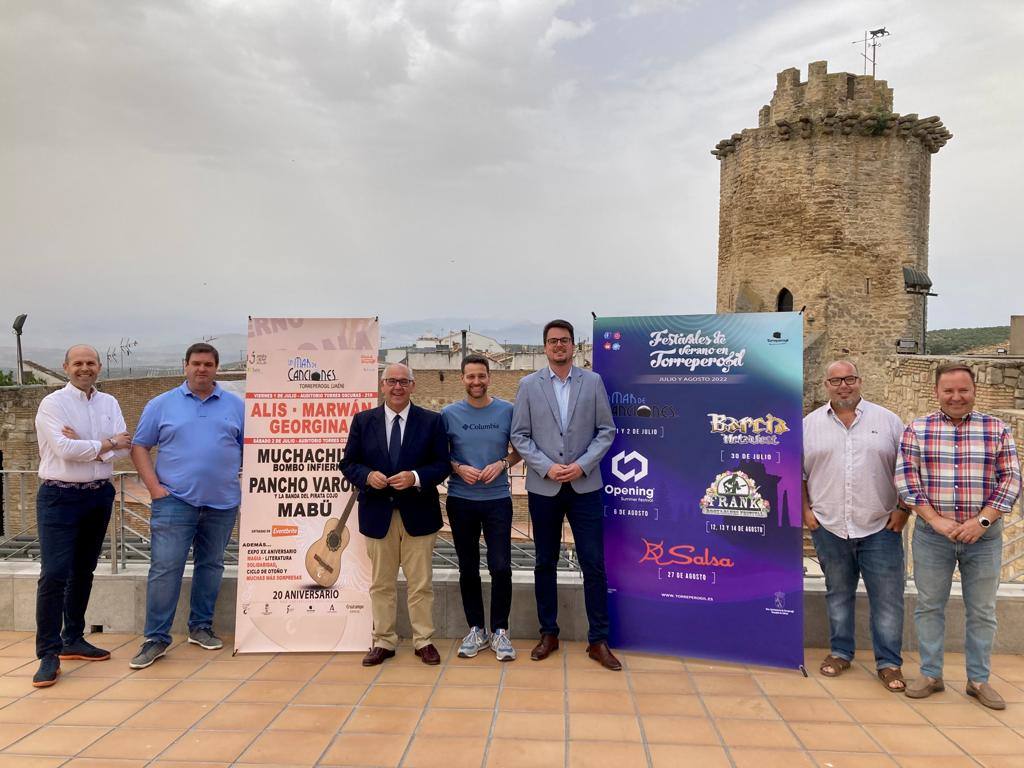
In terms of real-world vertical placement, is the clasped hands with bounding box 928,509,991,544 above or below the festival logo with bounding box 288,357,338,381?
below

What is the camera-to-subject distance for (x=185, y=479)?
4.39m

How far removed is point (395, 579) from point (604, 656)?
1.35 meters

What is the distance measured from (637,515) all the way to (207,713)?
2637 millimetres

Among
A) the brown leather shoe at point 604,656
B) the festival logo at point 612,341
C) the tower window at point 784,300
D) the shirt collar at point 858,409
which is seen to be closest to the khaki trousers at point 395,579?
the brown leather shoe at point 604,656

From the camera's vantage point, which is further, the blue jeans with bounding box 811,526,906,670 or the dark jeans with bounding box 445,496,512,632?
the dark jeans with bounding box 445,496,512,632

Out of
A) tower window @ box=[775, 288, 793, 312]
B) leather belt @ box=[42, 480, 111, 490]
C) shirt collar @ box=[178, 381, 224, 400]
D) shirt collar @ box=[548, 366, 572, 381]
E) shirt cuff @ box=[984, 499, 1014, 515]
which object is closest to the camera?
shirt cuff @ box=[984, 499, 1014, 515]

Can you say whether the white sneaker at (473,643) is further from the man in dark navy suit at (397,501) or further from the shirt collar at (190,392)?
the shirt collar at (190,392)

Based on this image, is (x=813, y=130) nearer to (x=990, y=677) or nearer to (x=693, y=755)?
(x=990, y=677)

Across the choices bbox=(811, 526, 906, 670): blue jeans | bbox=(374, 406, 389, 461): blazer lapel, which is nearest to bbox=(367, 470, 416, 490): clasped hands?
bbox=(374, 406, 389, 461): blazer lapel

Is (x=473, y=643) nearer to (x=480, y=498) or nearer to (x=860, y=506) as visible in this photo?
(x=480, y=498)

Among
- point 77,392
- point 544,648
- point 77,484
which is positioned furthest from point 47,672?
point 544,648

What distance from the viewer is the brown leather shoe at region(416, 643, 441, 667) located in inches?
168

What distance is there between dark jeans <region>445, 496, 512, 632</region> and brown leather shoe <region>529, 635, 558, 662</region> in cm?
24

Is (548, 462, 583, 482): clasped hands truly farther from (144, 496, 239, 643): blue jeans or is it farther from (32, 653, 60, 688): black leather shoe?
(32, 653, 60, 688): black leather shoe
